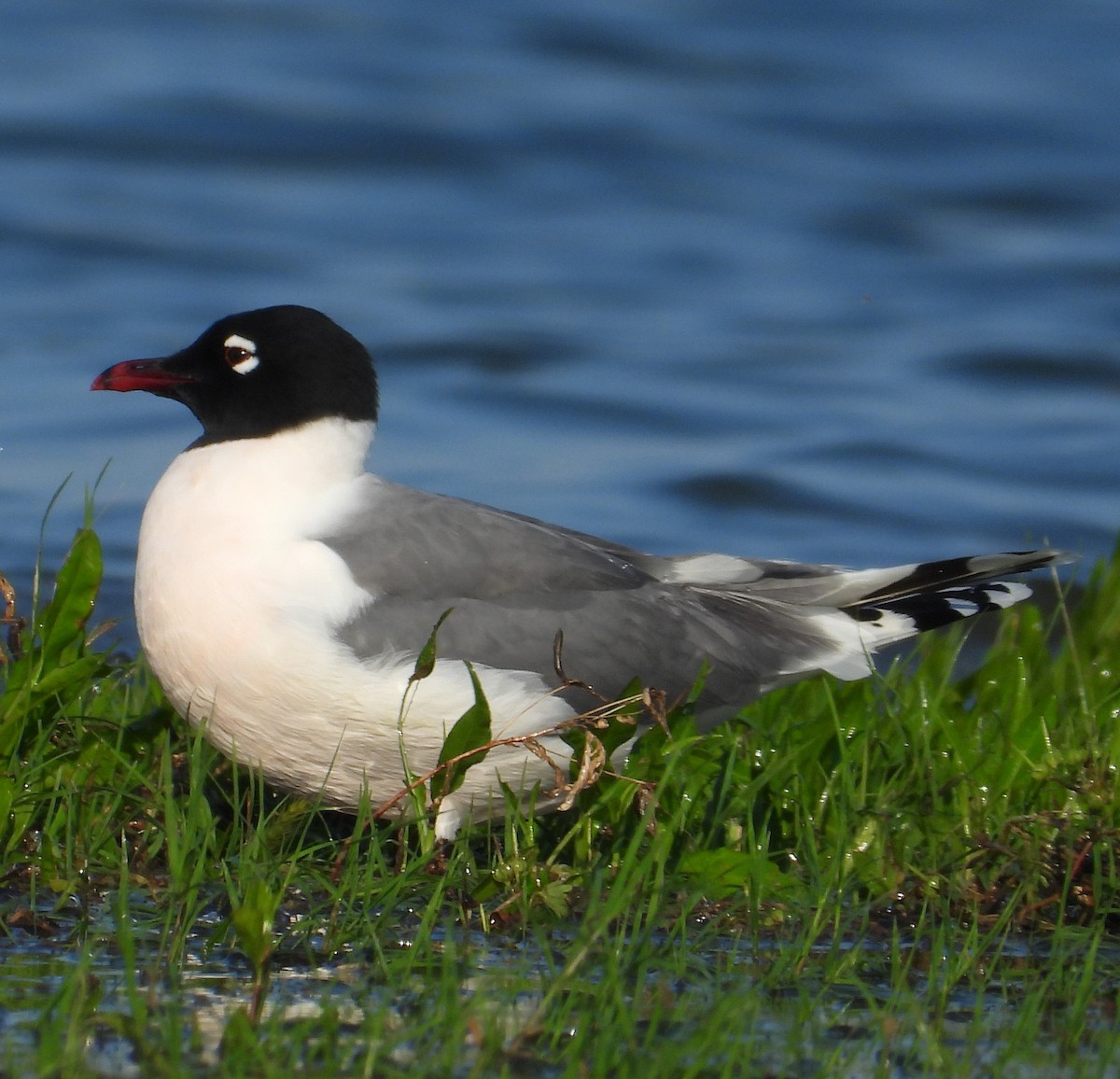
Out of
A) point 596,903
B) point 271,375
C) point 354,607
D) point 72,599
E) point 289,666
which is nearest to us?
point 596,903

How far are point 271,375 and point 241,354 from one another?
0.35ft

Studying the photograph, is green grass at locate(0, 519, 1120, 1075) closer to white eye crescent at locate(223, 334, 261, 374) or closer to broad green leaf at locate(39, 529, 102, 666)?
broad green leaf at locate(39, 529, 102, 666)

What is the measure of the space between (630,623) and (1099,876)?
1.33 metres

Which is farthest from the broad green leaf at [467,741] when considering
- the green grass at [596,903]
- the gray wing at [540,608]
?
the gray wing at [540,608]

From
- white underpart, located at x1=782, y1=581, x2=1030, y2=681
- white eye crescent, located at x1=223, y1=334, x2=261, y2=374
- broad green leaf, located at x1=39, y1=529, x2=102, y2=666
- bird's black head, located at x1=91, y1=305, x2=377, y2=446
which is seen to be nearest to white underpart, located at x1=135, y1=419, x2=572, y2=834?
broad green leaf, located at x1=39, y1=529, x2=102, y2=666

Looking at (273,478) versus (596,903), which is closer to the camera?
(596,903)

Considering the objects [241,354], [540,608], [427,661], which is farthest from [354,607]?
[241,354]

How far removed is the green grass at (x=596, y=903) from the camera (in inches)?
119

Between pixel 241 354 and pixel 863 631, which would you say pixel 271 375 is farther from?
pixel 863 631

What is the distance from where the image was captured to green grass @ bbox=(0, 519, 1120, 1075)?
302 centimetres

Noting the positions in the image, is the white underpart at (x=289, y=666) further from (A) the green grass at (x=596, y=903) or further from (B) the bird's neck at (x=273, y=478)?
(A) the green grass at (x=596, y=903)

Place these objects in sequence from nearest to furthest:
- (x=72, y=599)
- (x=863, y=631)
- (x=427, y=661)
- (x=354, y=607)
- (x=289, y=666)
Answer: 1. (x=427, y=661)
2. (x=289, y=666)
3. (x=354, y=607)
4. (x=72, y=599)
5. (x=863, y=631)

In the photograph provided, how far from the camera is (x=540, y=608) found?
4.55m

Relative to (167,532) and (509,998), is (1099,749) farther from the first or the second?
(167,532)
